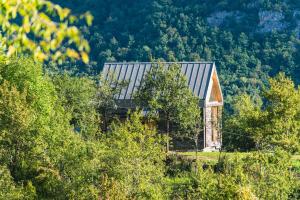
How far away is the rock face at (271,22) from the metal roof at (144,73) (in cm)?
5534

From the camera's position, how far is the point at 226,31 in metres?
109

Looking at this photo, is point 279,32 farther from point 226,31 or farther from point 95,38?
point 95,38

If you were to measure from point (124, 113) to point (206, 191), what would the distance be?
27.5 meters

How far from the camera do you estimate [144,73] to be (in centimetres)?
5522

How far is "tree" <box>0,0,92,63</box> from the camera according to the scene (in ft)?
21.6

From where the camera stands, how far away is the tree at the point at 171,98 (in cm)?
4619

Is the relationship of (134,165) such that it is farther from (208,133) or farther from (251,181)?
(208,133)

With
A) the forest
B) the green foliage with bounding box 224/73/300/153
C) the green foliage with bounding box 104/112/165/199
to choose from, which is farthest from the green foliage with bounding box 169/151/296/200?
the green foliage with bounding box 224/73/300/153

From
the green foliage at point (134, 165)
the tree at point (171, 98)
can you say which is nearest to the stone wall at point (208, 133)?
the tree at point (171, 98)

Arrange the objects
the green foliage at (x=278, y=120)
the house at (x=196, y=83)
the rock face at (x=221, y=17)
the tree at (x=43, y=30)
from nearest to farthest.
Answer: the tree at (x=43, y=30) < the green foliage at (x=278, y=120) < the house at (x=196, y=83) < the rock face at (x=221, y=17)

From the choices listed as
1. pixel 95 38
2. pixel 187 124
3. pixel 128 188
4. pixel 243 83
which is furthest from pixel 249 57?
pixel 128 188

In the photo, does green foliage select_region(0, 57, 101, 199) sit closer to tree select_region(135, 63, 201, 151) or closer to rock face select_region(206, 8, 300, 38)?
tree select_region(135, 63, 201, 151)

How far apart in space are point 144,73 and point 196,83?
3692mm

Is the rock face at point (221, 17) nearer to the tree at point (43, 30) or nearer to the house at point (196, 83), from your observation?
the house at point (196, 83)
